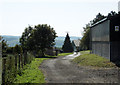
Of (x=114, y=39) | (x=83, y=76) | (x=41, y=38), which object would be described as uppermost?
(x=41, y=38)

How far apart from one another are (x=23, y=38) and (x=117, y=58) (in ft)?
181

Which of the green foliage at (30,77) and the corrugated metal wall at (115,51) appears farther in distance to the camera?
the corrugated metal wall at (115,51)

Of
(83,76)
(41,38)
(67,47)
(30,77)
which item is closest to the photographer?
(30,77)

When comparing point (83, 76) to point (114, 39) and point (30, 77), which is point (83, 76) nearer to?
point (30, 77)

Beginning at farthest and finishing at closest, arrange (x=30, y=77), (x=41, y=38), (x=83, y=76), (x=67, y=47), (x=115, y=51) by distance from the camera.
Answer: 1. (x=67, y=47)
2. (x=41, y=38)
3. (x=115, y=51)
4. (x=83, y=76)
5. (x=30, y=77)

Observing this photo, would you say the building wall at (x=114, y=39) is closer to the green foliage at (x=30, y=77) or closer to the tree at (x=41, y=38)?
the green foliage at (x=30, y=77)

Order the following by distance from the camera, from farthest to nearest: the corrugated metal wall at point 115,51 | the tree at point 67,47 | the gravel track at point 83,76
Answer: the tree at point 67,47, the corrugated metal wall at point 115,51, the gravel track at point 83,76

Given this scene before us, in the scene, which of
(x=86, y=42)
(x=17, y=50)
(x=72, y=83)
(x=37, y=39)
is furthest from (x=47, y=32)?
→ (x=72, y=83)

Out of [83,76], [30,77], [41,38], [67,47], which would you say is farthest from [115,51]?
[67,47]

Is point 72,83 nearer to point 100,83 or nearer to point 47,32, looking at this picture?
point 100,83

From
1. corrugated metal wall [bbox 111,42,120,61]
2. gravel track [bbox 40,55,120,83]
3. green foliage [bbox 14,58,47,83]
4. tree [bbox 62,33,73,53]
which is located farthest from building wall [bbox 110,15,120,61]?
tree [bbox 62,33,73,53]

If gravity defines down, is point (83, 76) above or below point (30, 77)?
below

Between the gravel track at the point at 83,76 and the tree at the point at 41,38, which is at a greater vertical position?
the tree at the point at 41,38

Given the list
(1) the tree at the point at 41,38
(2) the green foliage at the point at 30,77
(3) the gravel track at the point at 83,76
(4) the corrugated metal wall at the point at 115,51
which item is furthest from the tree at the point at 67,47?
(2) the green foliage at the point at 30,77
